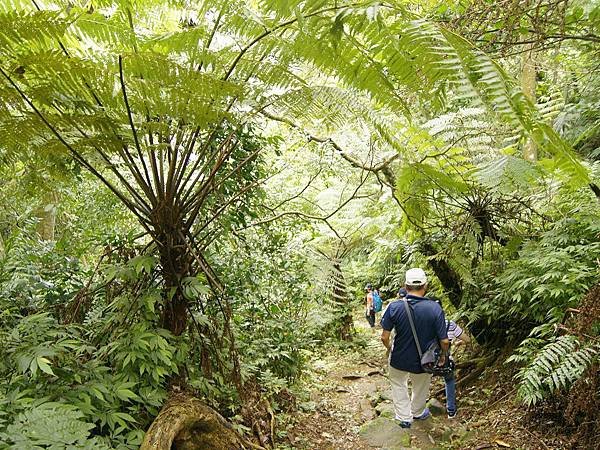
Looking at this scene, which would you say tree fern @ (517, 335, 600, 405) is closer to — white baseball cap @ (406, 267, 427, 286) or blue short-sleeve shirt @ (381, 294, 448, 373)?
blue short-sleeve shirt @ (381, 294, 448, 373)

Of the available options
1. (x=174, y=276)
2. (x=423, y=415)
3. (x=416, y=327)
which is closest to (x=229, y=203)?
(x=174, y=276)

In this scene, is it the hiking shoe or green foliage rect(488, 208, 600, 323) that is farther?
the hiking shoe

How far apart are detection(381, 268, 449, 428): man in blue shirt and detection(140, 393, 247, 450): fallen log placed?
1.38 m

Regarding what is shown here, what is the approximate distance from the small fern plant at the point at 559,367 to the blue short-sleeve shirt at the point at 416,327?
0.68 metres

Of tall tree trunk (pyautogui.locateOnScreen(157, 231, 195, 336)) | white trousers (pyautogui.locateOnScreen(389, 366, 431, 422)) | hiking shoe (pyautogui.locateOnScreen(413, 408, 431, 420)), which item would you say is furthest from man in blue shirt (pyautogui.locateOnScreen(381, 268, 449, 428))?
tall tree trunk (pyautogui.locateOnScreen(157, 231, 195, 336))

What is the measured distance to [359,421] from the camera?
405 cm

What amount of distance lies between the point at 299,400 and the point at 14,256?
265cm

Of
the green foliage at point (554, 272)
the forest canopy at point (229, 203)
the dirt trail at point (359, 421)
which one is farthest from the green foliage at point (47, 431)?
the green foliage at point (554, 272)

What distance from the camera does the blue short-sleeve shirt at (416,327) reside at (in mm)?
3236

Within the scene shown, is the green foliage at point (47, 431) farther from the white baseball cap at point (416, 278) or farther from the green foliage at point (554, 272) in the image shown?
the green foliage at point (554, 272)

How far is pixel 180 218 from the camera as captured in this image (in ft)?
7.62

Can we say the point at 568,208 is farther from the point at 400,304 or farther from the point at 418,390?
the point at 418,390

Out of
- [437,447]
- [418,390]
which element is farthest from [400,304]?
[437,447]

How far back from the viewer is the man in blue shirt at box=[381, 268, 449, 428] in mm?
3242
